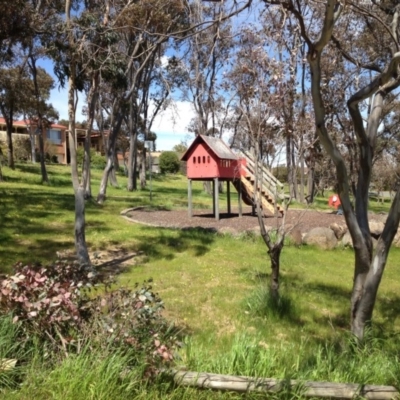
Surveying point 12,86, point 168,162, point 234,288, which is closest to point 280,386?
point 234,288

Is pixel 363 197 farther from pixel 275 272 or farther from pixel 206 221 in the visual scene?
pixel 206 221

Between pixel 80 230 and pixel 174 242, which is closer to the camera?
pixel 80 230

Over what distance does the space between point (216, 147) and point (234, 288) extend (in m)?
9.21

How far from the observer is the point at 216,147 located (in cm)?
1619

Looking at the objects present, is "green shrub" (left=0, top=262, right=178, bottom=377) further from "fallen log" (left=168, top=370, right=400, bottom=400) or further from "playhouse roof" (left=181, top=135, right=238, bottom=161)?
"playhouse roof" (left=181, top=135, right=238, bottom=161)

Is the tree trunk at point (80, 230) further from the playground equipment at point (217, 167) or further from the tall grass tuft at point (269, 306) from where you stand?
the playground equipment at point (217, 167)

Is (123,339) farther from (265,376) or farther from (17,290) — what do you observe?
(265,376)

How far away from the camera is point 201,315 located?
251 inches

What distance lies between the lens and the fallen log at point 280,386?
3.42 metres

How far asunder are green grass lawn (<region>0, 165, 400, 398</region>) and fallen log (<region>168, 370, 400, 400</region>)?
0.26 m

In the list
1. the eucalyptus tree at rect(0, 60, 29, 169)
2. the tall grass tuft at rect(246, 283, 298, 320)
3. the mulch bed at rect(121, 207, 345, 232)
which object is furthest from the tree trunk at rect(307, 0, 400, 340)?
the eucalyptus tree at rect(0, 60, 29, 169)

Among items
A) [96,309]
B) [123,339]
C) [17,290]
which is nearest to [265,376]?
[123,339]

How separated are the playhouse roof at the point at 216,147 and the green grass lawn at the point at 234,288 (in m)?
3.97

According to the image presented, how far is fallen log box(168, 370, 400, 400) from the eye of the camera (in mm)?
3422
